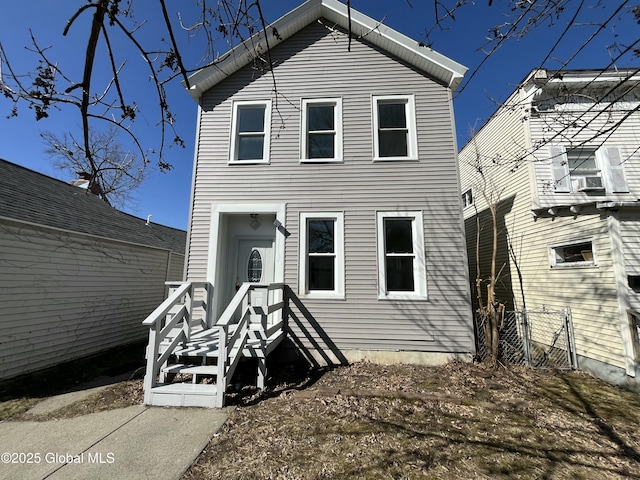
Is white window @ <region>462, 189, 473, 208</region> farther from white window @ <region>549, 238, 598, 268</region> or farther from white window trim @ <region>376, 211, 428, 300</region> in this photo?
white window trim @ <region>376, 211, 428, 300</region>

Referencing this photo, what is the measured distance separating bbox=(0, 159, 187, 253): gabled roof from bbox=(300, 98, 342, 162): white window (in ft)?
14.9

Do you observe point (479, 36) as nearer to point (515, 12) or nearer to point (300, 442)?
point (515, 12)

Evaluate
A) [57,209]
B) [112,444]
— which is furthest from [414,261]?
[57,209]

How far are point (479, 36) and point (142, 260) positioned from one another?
10.2 meters

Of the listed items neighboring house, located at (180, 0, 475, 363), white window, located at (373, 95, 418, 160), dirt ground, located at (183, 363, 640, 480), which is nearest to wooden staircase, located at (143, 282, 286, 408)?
neighboring house, located at (180, 0, 475, 363)

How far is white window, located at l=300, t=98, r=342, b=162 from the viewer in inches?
263

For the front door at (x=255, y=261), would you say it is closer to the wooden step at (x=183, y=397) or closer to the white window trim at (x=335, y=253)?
the white window trim at (x=335, y=253)

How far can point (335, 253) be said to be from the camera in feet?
20.4

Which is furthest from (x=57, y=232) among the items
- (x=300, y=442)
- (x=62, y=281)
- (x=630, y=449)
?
(x=630, y=449)

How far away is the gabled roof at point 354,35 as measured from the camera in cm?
650

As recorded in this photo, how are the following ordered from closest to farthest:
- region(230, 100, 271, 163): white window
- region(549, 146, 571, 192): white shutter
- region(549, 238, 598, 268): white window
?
region(549, 238, 598, 268): white window, region(230, 100, 271, 163): white window, region(549, 146, 571, 192): white shutter

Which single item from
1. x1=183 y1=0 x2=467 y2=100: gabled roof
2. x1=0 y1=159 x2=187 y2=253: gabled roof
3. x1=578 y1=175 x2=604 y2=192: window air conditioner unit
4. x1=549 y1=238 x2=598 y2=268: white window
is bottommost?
x1=549 y1=238 x2=598 y2=268: white window

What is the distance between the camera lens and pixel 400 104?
6.84 m

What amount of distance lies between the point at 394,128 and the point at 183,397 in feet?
22.2
